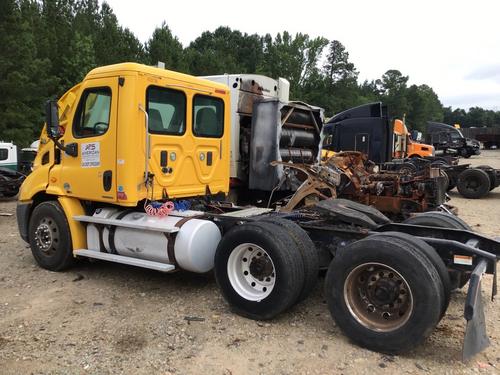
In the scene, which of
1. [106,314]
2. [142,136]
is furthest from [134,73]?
[106,314]

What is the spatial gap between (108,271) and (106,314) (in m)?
1.60

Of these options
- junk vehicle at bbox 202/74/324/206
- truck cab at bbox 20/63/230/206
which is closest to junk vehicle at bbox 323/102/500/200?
junk vehicle at bbox 202/74/324/206

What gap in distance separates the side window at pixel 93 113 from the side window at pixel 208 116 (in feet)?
3.71

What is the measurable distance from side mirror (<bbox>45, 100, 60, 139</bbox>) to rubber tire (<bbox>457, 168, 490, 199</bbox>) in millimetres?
13049

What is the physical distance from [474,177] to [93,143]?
1288 centimetres

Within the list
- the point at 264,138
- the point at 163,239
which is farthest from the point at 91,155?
the point at 264,138

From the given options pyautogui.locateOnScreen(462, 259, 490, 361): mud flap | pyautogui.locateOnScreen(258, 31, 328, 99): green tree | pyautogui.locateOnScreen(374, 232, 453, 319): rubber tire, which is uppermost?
pyautogui.locateOnScreen(258, 31, 328, 99): green tree

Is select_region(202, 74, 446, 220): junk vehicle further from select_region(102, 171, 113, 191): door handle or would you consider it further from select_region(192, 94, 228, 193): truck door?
select_region(102, 171, 113, 191): door handle

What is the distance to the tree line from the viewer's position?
18609 millimetres

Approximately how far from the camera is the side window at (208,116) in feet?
20.0

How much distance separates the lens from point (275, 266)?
4.30 meters

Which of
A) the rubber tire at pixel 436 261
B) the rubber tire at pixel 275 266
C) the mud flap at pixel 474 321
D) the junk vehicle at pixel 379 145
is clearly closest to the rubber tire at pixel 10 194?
the junk vehicle at pixel 379 145

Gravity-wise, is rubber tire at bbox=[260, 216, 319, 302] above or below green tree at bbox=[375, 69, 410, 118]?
below

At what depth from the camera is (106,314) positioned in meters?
4.75
